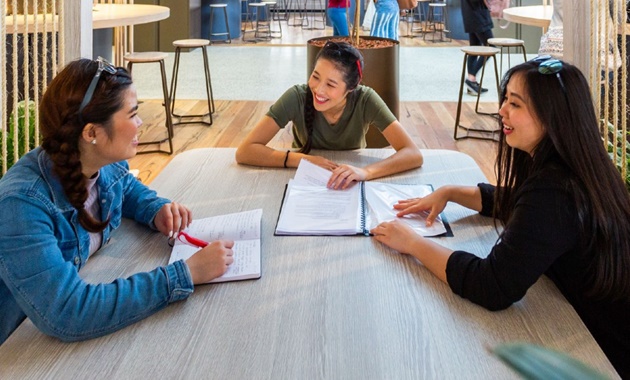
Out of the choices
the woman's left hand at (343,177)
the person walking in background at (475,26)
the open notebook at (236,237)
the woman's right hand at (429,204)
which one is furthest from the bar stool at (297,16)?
the open notebook at (236,237)

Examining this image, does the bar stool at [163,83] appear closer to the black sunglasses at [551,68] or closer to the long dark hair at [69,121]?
the long dark hair at [69,121]

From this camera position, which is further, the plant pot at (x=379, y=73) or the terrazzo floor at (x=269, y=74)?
the terrazzo floor at (x=269, y=74)

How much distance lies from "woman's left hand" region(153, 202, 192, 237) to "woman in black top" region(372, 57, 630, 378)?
0.46m

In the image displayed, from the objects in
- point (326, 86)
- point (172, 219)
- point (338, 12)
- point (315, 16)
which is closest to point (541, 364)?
point (172, 219)

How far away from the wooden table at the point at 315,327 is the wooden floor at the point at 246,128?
8.71 ft

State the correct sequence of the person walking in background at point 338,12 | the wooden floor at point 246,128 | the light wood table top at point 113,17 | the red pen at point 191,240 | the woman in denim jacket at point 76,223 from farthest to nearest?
the person walking in background at point 338,12, the wooden floor at point 246,128, the light wood table top at point 113,17, the red pen at point 191,240, the woman in denim jacket at point 76,223

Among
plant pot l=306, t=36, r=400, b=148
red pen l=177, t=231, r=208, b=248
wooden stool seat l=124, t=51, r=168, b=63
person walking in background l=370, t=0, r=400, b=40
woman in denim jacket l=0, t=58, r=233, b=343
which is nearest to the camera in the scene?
woman in denim jacket l=0, t=58, r=233, b=343

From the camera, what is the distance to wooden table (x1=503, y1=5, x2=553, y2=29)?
4.23 m

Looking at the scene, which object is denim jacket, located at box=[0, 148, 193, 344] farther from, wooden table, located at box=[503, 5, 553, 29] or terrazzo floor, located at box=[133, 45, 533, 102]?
terrazzo floor, located at box=[133, 45, 533, 102]

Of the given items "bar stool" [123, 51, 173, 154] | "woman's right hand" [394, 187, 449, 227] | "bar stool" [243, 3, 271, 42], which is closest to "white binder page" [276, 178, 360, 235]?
"woman's right hand" [394, 187, 449, 227]

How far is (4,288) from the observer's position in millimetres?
1236

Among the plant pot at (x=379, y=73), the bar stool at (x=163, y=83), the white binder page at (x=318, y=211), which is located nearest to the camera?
the white binder page at (x=318, y=211)

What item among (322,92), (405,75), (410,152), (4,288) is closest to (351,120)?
(322,92)

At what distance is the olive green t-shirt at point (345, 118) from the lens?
7.91 ft
